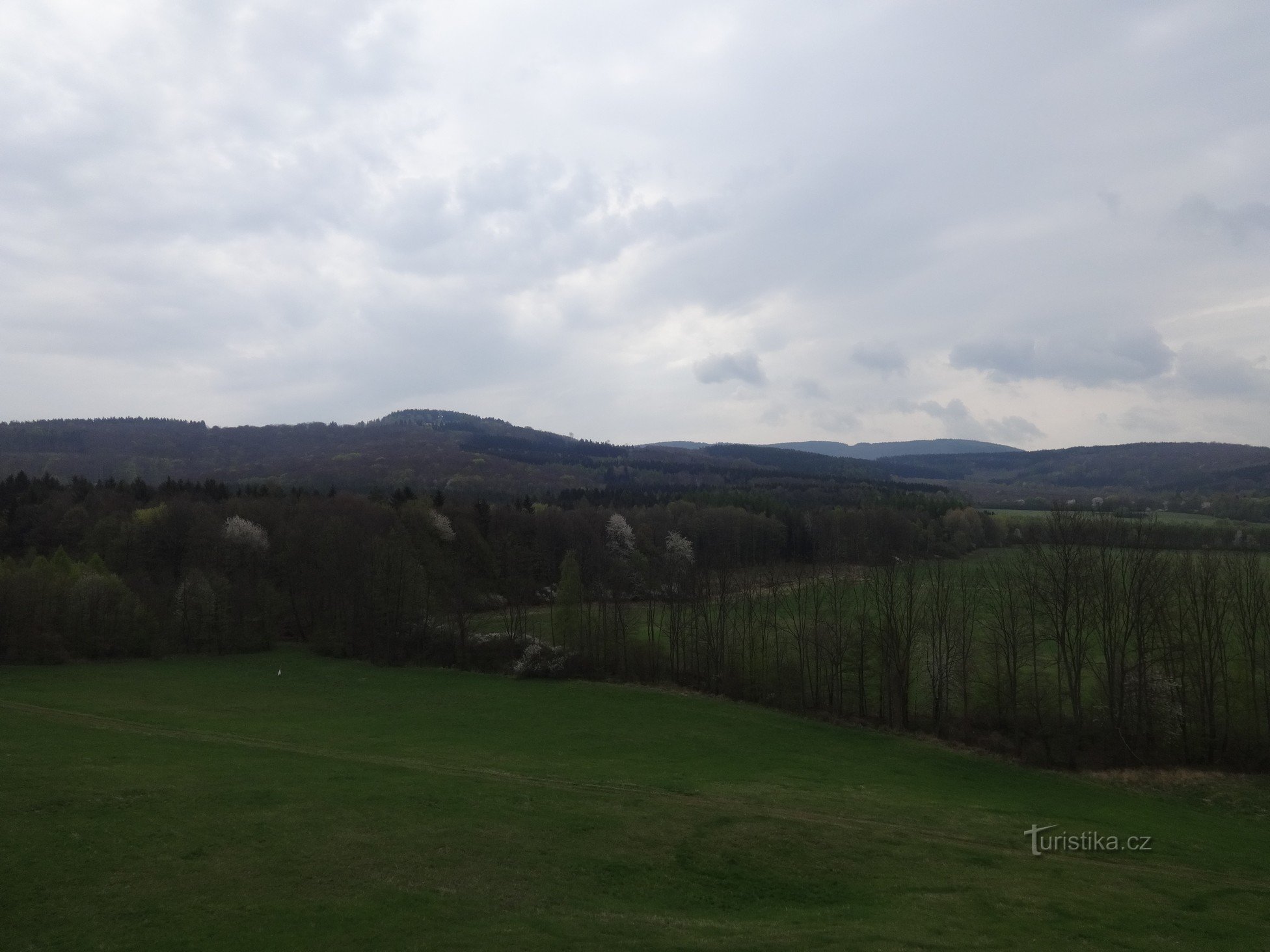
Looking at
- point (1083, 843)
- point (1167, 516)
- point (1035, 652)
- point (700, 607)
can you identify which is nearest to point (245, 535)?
point (700, 607)

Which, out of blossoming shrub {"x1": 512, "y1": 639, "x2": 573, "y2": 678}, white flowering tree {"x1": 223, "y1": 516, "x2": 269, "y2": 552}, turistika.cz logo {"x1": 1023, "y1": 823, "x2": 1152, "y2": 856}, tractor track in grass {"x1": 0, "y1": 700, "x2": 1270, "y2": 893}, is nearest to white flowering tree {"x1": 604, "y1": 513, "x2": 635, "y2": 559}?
blossoming shrub {"x1": 512, "y1": 639, "x2": 573, "y2": 678}

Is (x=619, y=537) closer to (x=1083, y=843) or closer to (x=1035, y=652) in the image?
(x=1035, y=652)

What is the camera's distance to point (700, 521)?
371 feet

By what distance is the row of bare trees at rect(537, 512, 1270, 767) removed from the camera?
40781mm

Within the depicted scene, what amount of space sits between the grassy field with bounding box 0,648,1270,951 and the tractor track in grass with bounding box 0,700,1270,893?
7.3 inches

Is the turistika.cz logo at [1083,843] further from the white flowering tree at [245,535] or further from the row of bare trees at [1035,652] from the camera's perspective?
the white flowering tree at [245,535]

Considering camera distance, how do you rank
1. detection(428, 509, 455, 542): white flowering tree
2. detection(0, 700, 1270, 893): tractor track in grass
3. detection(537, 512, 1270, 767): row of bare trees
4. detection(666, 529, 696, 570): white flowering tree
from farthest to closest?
detection(666, 529, 696, 570): white flowering tree
detection(428, 509, 455, 542): white flowering tree
detection(537, 512, 1270, 767): row of bare trees
detection(0, 700, 1270, 893): tractor track in grass

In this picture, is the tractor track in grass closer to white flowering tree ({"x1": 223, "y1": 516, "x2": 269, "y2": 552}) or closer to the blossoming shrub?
the blossoming shrub

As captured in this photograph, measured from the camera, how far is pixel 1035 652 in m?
44.8

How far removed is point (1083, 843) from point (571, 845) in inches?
723

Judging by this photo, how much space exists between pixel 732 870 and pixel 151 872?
608 inches

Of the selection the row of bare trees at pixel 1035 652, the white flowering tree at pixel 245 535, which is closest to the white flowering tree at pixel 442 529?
the white flowering tree at pixel 245 535

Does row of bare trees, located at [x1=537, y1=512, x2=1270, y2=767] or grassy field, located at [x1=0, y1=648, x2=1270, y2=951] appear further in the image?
row of bare trees, located at [x1=537, y1=512, x2=1270, y2=767]

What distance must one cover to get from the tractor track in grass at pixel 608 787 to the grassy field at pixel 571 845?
0.19 metres
